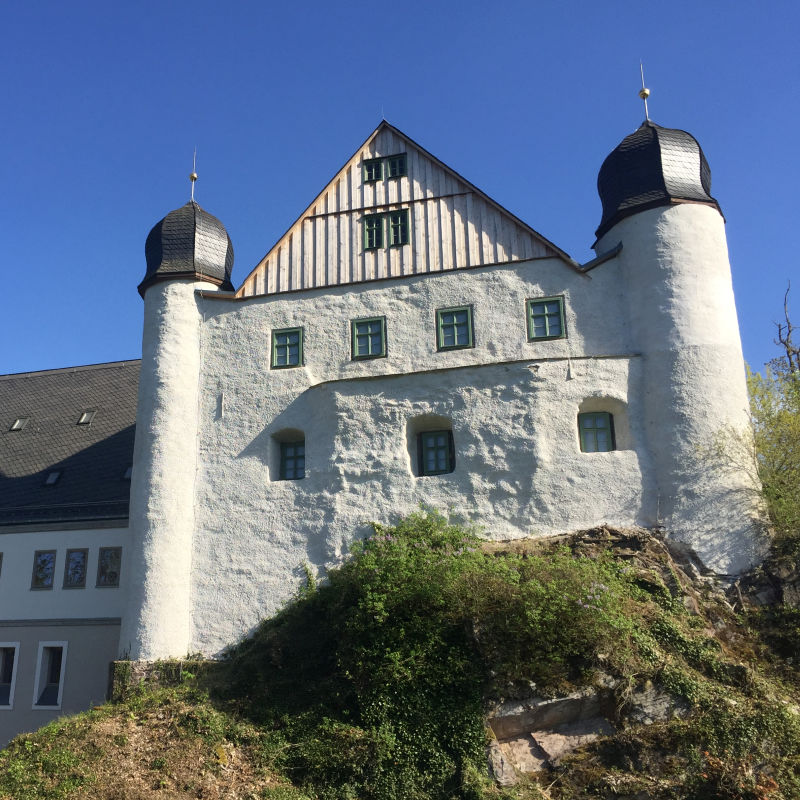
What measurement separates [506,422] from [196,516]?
303 inches

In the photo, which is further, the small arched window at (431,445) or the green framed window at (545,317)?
the green framed window at (545,317)

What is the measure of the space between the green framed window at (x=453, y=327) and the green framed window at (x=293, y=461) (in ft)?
13.9

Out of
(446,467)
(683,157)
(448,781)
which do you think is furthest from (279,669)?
(683,157)

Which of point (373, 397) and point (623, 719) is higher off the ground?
point (373, 397)

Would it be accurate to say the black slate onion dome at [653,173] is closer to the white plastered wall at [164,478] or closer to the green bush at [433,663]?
the green bush at [433,663]

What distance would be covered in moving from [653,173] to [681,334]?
4.21m

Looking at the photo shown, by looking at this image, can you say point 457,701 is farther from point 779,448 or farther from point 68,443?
point 68,443

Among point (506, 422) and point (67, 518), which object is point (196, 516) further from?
point (506, 422)

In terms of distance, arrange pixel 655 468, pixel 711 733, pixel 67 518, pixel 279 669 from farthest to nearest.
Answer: pixel 67 518, pixel 655 468, pixel 279 669, pixel 711 733

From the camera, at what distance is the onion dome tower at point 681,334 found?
61.3ft

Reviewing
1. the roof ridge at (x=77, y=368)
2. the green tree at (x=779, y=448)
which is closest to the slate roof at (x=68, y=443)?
the roof ridge at (x=77, y=368)

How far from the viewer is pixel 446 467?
20.7 m

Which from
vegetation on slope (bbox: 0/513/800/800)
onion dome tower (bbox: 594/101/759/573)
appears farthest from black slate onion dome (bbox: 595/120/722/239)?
vegetation on slope (bbox: 0/513/800/800)

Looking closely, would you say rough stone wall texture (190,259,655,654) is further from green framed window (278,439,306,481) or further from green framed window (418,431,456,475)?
green framed window (278,439,306,481)
